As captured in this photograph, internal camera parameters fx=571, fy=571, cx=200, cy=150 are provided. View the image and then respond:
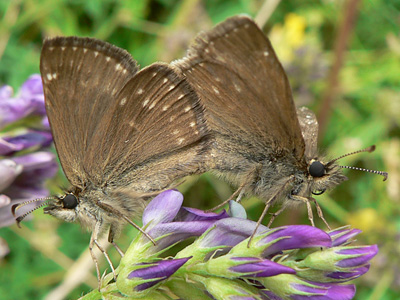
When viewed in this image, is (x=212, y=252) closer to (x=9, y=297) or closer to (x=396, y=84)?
(x=9, y=297)

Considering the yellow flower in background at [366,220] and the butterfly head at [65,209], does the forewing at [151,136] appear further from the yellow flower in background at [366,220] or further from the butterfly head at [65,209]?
the yellow flower in background at [366,220]

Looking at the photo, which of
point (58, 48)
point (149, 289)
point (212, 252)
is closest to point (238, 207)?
point (212, 252)

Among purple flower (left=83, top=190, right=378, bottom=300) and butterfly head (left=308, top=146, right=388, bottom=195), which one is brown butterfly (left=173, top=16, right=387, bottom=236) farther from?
purple flower (left=83, top=190, right=378, bottom=300)

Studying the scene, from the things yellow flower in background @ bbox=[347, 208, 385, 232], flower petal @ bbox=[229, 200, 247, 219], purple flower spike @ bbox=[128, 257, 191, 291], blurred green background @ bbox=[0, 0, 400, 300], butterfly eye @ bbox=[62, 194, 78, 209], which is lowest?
yellow flower in background @ bbox=[347, 208, 385, 232]

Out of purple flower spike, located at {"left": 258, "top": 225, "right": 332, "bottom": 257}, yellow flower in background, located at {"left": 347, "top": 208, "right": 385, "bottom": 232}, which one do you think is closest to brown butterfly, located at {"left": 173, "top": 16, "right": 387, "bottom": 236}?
purple flower spike, located at {"left": 258, "top": 225, "right": 332, "bottom": 257}

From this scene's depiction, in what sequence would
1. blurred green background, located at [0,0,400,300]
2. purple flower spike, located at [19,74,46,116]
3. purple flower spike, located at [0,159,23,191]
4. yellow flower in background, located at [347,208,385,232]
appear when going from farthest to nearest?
yellow flower in background, located at [347,208,385,232], blurred green background, located at [0,0,400,300], purple flower spike, located at [19,74,46,116], purple flower spike, located at [0,159,23,191]

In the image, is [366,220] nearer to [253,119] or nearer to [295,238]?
[253,119]

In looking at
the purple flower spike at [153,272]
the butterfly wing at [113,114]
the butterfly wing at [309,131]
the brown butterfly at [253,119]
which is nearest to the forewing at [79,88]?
the butterfly wing at [113,114]
